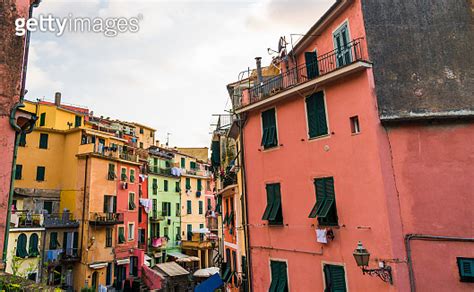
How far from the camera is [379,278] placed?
10.9m

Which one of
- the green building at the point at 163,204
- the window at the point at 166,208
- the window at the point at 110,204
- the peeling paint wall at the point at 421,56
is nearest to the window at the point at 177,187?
the green building at the point at 163,204

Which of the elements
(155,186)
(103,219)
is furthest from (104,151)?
(155,186)

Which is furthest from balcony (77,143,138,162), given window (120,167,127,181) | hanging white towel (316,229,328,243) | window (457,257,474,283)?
window (457,257,474,283)

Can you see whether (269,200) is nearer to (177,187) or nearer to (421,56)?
(421,56)

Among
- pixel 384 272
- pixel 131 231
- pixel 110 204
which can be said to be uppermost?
pixel 110 204

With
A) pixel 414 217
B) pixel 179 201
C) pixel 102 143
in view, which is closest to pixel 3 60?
pixel 414 217

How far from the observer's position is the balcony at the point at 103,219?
1260 inches

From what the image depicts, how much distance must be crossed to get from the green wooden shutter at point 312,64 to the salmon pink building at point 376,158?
0.22 ft

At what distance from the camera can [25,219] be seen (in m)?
26.8

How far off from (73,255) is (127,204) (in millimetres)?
8139

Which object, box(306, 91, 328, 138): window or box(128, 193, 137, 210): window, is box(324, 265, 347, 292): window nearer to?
box(306, 91, 328, 138): window

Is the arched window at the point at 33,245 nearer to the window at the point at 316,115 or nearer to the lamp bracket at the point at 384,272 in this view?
the window at the point at 316,115

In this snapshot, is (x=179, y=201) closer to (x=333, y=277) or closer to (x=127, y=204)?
(x=127, y=204)

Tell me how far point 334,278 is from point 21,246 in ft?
79.9
